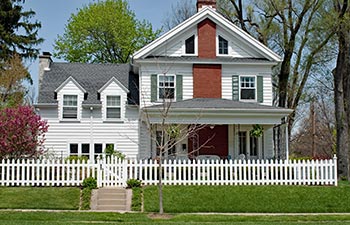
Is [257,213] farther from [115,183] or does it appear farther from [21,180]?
[21,180]

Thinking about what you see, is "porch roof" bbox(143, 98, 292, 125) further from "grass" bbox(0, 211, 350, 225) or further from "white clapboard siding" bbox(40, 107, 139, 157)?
"grass" bbox(0, 211, 350, 225)

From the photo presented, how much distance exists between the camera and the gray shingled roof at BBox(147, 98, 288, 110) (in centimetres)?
2160

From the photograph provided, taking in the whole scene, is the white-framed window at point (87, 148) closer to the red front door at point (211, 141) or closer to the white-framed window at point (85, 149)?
the white-framed window at point (85, 149)

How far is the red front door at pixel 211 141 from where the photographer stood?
78.1 ft

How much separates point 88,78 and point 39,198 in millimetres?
12399

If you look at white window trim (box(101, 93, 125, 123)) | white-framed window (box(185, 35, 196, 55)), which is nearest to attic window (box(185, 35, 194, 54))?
white-framed window (box(185, 35, 196, 55))

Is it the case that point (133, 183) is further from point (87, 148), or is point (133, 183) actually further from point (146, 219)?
point (87, 148)

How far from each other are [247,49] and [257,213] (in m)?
12.2

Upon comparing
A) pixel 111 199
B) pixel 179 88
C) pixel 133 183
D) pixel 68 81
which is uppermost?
pixel 68 81

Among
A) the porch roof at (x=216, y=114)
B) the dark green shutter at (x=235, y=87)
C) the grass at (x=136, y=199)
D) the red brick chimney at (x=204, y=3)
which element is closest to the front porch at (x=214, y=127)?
the porch roof at (x=216, y=114)

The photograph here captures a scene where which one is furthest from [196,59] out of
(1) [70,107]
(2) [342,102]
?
(2) [342,102]

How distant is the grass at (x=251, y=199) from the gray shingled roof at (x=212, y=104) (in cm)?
494

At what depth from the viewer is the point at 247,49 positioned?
83.0ft

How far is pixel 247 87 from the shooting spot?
24.8m
